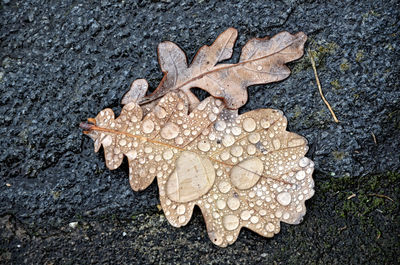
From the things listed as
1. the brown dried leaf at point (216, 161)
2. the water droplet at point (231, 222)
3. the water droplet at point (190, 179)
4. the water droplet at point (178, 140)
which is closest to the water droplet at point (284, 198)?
the brown dried leaf at point (216, 161)

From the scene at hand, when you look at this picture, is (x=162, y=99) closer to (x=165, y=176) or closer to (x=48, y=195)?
(x=165, y=176)

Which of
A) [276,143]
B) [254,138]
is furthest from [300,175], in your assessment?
[254,138]

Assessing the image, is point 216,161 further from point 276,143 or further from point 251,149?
point 276,143

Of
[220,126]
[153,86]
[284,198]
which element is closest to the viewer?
[284,198]

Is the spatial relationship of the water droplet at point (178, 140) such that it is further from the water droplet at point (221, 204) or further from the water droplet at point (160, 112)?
the water droplet at point (221, 204)

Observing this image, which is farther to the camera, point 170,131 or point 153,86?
point 153,86

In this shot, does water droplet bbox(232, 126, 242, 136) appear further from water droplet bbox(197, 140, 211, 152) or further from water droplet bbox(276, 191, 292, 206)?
water droplet bbox(276, 191, 292, 206)
